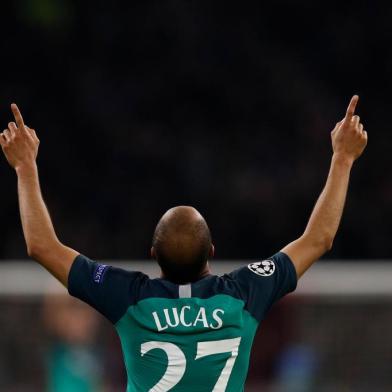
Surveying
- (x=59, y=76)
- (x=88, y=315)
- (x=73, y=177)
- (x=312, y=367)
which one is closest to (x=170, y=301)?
(x=88, y=315)

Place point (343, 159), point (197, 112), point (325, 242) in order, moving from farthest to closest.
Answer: point (197, 112), point (343, 159), point (325, 242)

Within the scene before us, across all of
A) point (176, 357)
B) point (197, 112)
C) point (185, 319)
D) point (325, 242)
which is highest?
point (325, 242)

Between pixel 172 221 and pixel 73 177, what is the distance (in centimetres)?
1057

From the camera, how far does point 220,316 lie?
3.36 meters

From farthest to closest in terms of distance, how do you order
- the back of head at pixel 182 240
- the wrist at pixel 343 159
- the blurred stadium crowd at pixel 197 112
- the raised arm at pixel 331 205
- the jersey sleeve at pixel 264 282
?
the blurred stadium crowd at pixel 197 112, the wrist at pixel 343 159, the raised arm at pixel 331 205, the jersey sleeve at pixel 264 282, the back of head at pixel 182 240

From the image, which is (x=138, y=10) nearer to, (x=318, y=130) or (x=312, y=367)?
(x=318, y=130)

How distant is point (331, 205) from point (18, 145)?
1.01m

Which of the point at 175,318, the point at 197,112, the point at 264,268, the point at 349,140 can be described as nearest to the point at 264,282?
the point at 264,268

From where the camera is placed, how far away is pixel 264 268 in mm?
3482

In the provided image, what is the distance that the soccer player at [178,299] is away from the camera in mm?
3332

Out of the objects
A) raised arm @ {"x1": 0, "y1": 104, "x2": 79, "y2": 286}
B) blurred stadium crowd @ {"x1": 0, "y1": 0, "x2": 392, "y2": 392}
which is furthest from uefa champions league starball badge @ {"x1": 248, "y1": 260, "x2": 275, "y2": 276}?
blurred stadium crowd @ {"x1": 0, "y1": 0, "x2": 392, "y2": 392}

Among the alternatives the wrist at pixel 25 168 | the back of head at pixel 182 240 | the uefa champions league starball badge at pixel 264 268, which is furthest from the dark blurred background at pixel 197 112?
the back of head at pixel 182 240

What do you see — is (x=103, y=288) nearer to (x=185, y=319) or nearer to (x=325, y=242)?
(x=185, y=319)

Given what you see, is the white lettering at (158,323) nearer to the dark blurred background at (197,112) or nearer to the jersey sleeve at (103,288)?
the jersey sleeve at (103,288)
